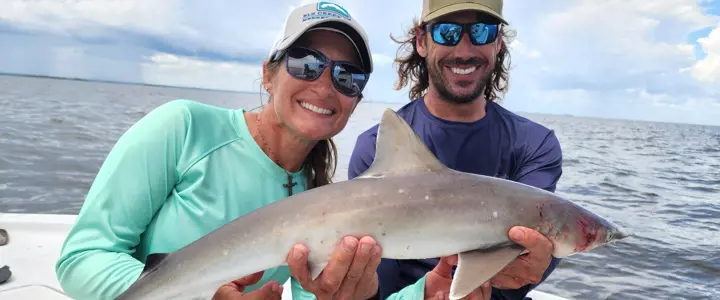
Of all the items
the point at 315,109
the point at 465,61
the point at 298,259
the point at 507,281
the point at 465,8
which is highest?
the point at 465,8

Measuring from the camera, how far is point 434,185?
2377 millimetres

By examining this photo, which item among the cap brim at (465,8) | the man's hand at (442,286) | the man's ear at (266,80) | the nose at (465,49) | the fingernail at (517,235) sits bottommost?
the man's hand at (442,286)

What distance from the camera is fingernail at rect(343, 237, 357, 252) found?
216cm

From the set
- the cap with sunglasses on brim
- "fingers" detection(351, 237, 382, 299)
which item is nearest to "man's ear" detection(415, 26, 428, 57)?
the cap with sunglasses on brim

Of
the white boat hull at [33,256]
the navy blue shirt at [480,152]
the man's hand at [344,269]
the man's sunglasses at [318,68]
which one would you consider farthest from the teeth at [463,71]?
the white boat hull at [33,256]

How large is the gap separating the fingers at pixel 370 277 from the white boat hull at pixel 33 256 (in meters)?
1.90

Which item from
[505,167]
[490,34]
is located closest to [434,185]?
[505,167]

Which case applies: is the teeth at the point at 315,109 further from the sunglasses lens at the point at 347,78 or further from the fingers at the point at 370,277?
the fingers at the point at 370,277

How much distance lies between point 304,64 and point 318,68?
7 cm

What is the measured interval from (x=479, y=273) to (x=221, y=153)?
1371mm

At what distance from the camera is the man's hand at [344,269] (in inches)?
85.2

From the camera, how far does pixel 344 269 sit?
226 centimetres

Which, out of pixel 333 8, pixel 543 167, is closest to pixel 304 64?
pixel 333 8

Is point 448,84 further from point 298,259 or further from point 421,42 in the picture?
point 298,259
